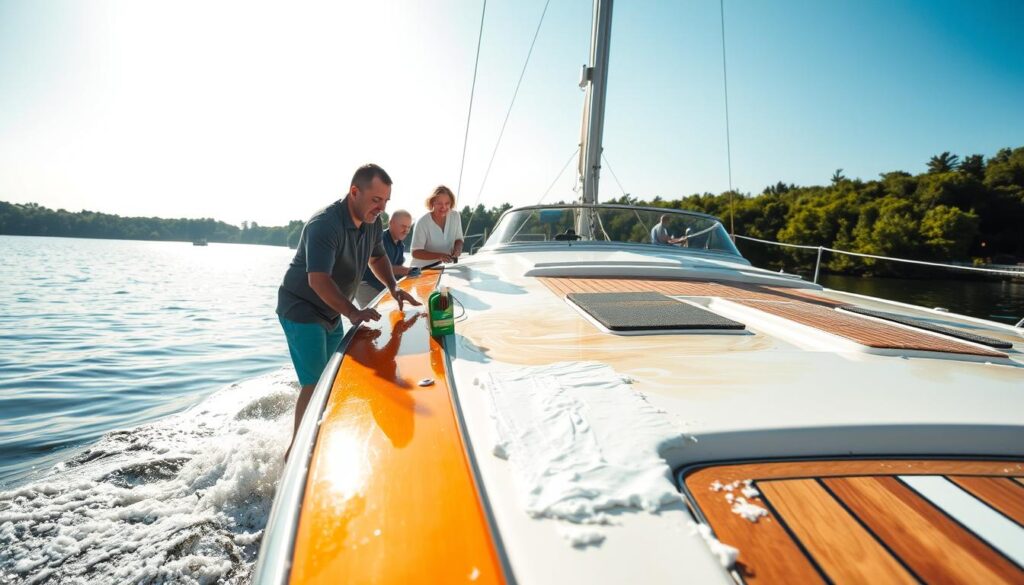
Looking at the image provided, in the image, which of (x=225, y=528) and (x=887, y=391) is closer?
(x=887, y=391)

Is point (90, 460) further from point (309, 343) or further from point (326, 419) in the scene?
point (326, 419)

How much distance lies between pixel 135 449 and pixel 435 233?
2.51 m

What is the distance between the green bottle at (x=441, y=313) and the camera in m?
1.52

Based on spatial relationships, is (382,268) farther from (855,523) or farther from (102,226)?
(102,226)

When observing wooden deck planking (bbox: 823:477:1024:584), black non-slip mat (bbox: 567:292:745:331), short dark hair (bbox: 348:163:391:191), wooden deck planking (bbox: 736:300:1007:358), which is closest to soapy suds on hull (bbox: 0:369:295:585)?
short dark hair (bbox: 348:163:391:191)

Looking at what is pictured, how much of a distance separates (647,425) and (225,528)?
6.22 ft

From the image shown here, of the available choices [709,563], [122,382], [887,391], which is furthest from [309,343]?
[122,382]

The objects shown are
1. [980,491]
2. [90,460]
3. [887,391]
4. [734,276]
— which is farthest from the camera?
[734,276]

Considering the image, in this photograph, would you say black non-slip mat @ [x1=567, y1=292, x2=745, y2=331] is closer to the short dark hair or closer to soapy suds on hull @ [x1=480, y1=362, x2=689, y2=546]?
soapy suds on hull @ [x1=480, y1=362, x2=689, y2=546]

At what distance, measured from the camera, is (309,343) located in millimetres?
2090

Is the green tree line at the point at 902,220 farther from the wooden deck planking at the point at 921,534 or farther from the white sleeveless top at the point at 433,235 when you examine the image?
the wooden deck planking at the point at 921,534

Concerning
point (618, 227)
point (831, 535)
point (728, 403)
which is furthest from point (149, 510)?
point (618, 227)

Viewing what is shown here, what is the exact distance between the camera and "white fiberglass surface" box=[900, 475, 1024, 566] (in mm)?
674

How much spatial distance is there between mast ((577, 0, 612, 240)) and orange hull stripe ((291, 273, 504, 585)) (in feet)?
14.1
